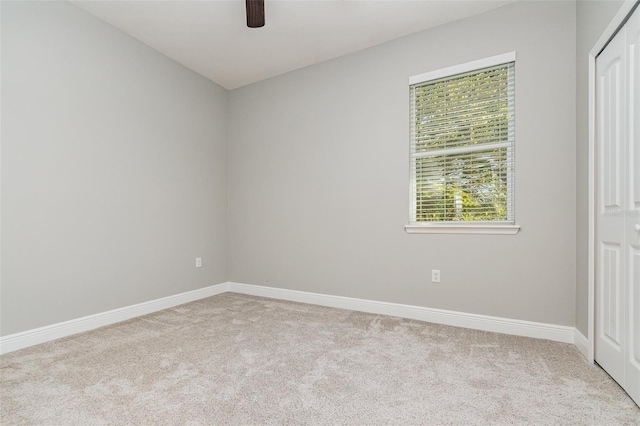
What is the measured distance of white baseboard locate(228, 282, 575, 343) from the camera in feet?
7.88

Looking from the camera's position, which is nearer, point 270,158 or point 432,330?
point 432,330

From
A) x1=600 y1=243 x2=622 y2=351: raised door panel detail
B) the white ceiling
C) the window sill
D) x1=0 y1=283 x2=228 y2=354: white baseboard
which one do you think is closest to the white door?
x1=600 y1=243 x2=622 y2=351: raised door panel detail

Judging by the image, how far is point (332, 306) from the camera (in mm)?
3377

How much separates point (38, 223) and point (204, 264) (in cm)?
175

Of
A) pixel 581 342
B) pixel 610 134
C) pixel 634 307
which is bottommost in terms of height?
pixel 581 342

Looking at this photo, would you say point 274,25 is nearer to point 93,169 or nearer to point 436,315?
point 93,169

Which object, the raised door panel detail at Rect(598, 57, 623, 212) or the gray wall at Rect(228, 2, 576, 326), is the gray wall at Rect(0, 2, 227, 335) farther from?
the raised door panel detail at Rect(598, 57, 623, 212)

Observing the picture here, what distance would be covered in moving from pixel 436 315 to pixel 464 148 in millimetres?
1530

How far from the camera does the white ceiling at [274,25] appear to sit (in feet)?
8.56

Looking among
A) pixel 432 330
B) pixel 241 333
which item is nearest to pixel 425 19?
pixel 432 330

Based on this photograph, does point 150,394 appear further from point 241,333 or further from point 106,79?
point 106,79

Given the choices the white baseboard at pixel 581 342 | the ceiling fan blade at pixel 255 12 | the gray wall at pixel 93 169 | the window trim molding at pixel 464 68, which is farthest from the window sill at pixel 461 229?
the gray wall at pixel 93 169

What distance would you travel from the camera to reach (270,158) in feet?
12.7

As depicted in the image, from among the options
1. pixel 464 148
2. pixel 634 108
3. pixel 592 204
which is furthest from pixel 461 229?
pixel 634 108
